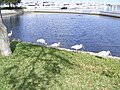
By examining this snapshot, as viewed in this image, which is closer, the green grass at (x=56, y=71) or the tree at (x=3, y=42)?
the green grass at (x=56, y=71)

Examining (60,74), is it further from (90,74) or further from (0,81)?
(0,81)

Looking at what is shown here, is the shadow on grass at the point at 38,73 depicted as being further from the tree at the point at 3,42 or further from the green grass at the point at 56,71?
the tree at the point at 3,42

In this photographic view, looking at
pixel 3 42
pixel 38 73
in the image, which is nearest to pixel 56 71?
pixel 38 73

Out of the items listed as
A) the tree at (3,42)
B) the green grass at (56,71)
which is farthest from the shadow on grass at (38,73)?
the tree at (3,42)

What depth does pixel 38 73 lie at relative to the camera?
299 inches

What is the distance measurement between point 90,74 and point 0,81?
92.3 inches

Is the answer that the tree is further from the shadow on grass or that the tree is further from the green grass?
the shadow on grass

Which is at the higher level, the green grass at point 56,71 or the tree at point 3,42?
the tree at point 3,42

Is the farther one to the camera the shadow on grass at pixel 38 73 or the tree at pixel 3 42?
the tree at pixel 3 42

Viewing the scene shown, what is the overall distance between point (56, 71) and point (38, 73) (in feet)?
1.60

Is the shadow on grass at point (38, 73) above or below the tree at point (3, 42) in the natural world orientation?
below

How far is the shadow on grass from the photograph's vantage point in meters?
6.93

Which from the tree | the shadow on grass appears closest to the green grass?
the shadow on grass

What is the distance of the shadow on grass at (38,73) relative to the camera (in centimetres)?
693
